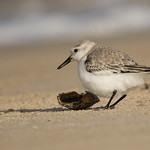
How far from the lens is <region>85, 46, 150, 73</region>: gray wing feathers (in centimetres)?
671

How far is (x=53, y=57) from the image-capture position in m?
16.7

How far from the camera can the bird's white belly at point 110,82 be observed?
6.72 metres

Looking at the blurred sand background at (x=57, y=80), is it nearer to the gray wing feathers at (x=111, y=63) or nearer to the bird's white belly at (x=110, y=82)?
the bird's white belly at (x=110, y=82)

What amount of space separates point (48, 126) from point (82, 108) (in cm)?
155

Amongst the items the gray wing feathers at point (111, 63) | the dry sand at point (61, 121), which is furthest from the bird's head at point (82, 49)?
the dry sand at point (61, 121)

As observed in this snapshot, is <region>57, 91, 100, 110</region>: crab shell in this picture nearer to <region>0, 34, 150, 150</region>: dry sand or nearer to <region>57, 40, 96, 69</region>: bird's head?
→ <region>0, 34, 150, 150</region>: dry sand

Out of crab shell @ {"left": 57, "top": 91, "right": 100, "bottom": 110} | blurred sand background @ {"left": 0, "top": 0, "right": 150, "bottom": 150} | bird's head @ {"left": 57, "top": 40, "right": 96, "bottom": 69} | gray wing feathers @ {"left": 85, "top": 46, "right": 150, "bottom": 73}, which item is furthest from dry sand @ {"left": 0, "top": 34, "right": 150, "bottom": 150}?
bird's head @ {"left": 57, "top": 40, "right": 96, "bottom": 69}

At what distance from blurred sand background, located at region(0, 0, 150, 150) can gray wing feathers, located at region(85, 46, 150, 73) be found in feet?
2.19

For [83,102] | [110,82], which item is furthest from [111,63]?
[83,102]

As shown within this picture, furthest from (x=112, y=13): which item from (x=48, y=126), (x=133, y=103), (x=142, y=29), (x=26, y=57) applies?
(x=48, y=126)

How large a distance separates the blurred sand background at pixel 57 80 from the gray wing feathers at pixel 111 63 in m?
0.67

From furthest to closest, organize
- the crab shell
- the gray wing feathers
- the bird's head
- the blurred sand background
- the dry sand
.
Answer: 1. the bird's head
2. the crab shell
3. the gray wing feathers
4. the blurred sand background
5. the dry sand

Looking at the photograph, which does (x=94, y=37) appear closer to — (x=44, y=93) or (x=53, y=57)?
(x=53, y=57)

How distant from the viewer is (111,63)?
22.4ft
